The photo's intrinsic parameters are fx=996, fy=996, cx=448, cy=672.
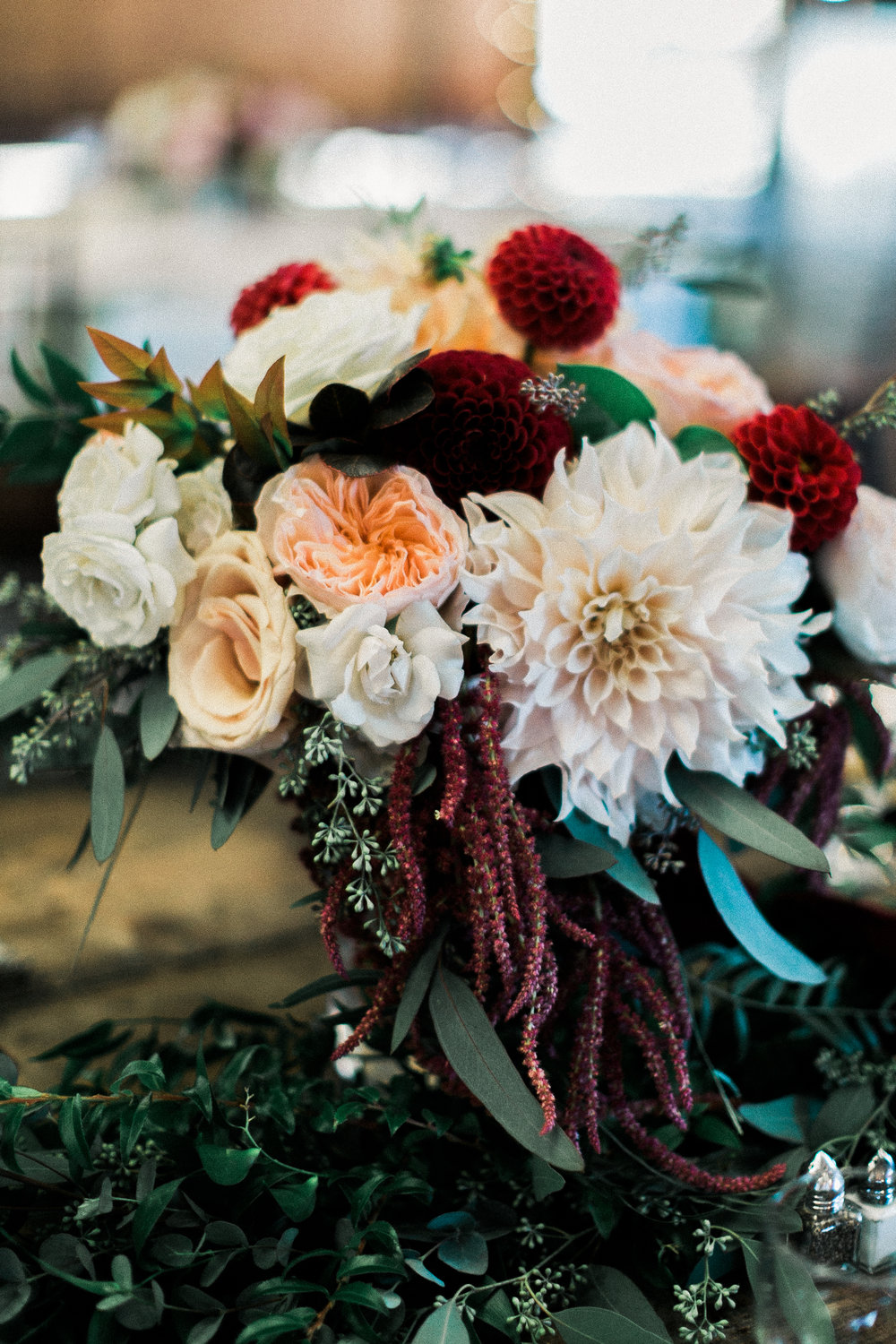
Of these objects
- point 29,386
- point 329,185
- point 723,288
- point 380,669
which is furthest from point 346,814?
point 329,185

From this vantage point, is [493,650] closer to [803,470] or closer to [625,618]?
[625,618]

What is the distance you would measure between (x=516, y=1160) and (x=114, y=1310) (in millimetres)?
197

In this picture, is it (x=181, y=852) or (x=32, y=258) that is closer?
(x=181, y=852)

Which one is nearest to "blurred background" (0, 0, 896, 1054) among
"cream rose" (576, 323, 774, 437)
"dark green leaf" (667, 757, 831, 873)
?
"cream rose" (576, 323, 774, 437)

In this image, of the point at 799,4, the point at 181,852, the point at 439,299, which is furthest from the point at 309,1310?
the point at 799,4

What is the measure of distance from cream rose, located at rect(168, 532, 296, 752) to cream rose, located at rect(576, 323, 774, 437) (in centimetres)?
24

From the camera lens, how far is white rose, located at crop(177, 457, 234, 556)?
53 cm

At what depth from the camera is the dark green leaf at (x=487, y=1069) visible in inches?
16.4

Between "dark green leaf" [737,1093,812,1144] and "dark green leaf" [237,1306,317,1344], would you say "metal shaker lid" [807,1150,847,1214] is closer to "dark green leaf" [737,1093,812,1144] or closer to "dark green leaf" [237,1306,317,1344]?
"dark green leaf" [737,1093,812,1144]

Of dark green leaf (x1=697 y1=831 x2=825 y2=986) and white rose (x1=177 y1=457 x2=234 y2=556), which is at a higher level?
white rose (x1=177 y1=457 x2=234 y2=556)

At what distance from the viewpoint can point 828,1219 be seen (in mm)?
417

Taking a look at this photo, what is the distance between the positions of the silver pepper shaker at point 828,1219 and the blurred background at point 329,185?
1.33 feet

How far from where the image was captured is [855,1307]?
412mm

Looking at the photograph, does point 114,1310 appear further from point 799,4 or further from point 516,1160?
point 799,4
